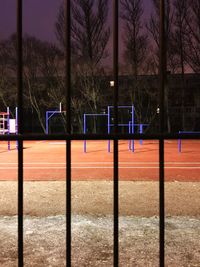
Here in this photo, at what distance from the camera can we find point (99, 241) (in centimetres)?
443

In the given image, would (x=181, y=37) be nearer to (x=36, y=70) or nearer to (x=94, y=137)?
(x=36, y=70)

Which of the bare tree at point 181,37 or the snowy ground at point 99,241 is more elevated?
the bare tree at point 181,37

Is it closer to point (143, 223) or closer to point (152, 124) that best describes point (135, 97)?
point (152, 124)

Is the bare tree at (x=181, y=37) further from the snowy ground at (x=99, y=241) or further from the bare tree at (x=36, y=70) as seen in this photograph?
the snowy ground at (x=99, y=241)

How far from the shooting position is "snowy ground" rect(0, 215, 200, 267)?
12.7 ft

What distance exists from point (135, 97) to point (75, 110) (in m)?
4.97

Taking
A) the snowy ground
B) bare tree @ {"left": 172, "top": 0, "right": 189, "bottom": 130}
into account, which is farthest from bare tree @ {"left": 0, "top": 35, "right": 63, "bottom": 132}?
the snowy ground

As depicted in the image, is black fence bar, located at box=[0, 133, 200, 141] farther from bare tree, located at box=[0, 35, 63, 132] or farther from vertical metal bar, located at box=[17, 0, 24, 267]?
bare tree, located at box=[0, 35, 63, 132]

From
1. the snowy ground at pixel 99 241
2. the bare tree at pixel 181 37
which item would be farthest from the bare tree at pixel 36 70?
the snowy ground at pixel 99 241

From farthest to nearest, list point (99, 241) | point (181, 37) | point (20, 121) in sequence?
point (181, 37) < point (99, 241) < point (20, 121)

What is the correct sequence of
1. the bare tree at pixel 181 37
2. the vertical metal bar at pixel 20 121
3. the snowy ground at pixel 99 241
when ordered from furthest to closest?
1. the bare tree at pixel 181 37
2. the snowy ground at pixel 99 241
3. the vertical metal bar at pixel 20 121

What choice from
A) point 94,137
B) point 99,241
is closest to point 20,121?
point 94,137

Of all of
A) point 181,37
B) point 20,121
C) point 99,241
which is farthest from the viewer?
point 181,37

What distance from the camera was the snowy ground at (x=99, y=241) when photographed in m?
3.87
